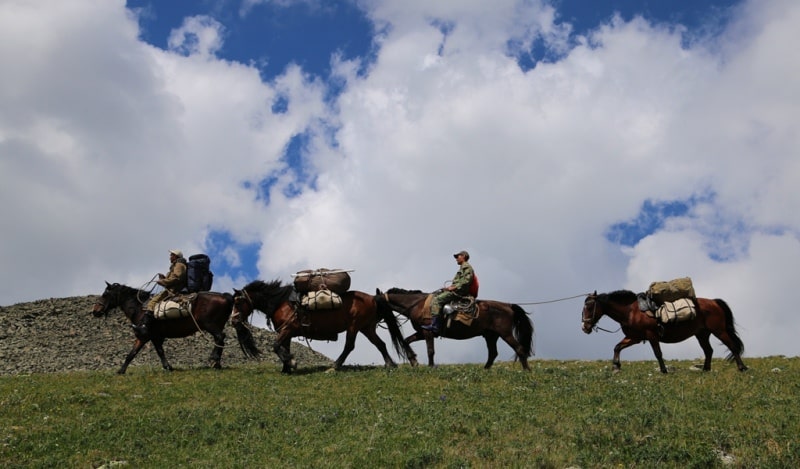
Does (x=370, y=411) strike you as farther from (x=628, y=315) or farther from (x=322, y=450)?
(x=628, y=315)

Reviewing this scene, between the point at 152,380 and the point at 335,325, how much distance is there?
533cm

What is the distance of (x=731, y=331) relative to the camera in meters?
21.8

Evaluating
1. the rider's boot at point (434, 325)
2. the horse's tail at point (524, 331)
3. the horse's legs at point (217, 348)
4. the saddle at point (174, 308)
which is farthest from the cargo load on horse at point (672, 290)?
the saddle at point (174, 308)

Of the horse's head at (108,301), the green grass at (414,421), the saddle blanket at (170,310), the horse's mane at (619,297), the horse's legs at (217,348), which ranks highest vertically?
the horse's head at (108,301)

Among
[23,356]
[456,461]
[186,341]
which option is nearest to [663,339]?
[456,461]

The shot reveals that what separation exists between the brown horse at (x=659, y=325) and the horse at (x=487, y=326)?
2.18 meters

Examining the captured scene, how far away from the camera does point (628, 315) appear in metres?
22.0

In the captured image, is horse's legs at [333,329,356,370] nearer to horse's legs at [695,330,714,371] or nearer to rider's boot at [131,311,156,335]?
rider's boot at [131,311,156,335]

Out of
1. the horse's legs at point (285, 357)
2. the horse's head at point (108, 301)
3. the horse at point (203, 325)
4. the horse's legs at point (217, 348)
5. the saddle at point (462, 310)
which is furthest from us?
the horse's head at point (108, 301)

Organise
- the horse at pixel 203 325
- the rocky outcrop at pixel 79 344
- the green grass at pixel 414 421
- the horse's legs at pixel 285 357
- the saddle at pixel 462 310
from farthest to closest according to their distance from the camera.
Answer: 1. the rocky outcrop at pixel 79 344
2. the horse at pixel 203 325
3. the saddle at pixel 462 310
4. the horse's legs at pixel 285 357
5. the green grass at pixel 414 421

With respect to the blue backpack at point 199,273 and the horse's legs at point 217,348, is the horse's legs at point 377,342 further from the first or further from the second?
the blue backpack at point 199,273

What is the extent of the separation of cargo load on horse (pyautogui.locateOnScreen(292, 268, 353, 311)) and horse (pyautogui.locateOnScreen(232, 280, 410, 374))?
0.26 meters

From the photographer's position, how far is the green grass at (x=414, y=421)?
11.8 m

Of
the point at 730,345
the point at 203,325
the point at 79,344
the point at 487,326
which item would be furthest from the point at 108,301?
the point at 730,345
